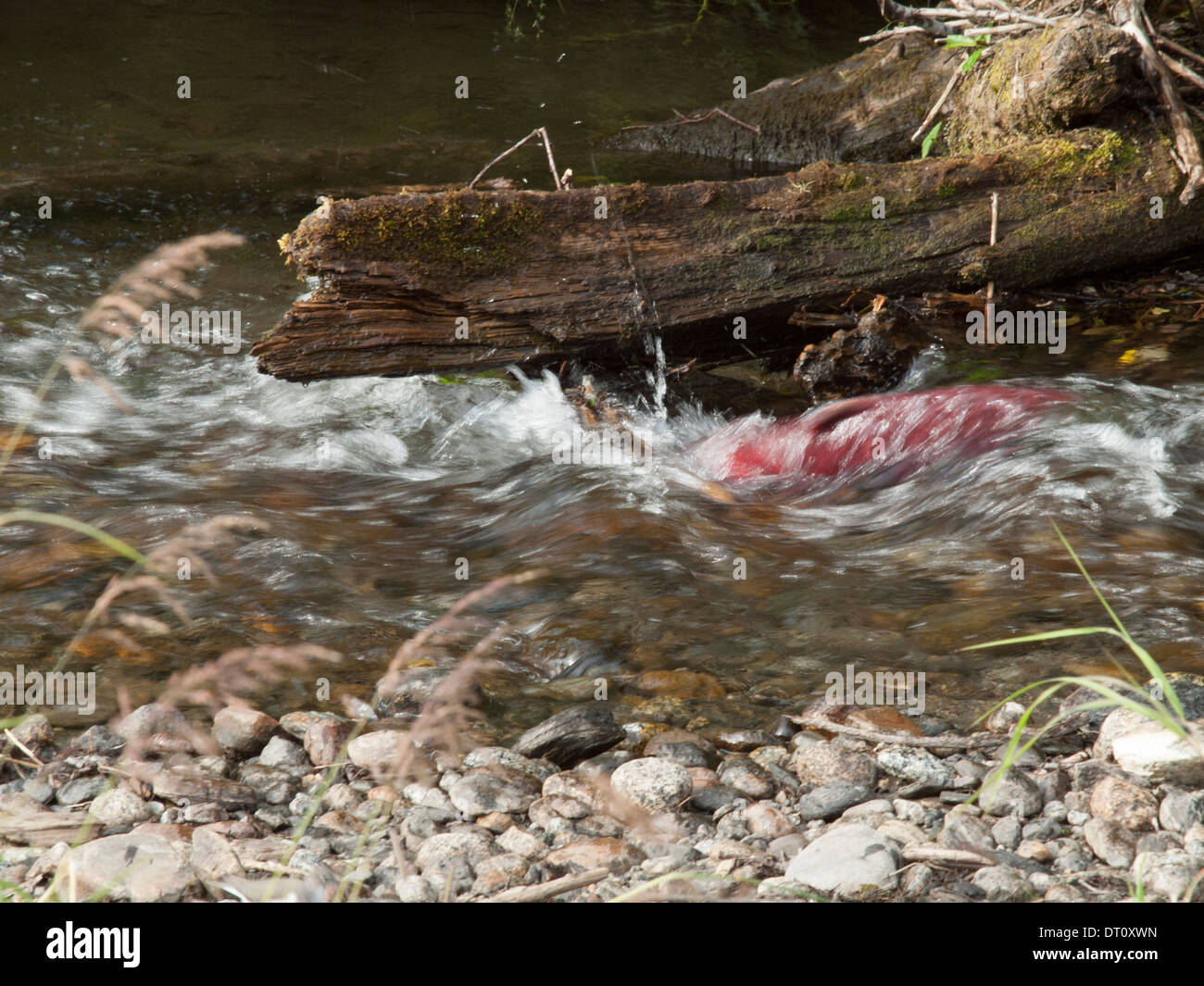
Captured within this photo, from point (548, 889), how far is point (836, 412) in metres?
3.96

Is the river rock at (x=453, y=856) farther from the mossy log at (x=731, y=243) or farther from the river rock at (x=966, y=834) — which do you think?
the mossy log at (x=731, y=243)

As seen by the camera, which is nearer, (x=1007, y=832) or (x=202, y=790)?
(x=1007, y=832)

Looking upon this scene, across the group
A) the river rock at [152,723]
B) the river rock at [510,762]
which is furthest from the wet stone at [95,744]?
the river rock at [510,762]

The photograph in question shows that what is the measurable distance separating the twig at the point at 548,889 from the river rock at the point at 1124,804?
1.13 m

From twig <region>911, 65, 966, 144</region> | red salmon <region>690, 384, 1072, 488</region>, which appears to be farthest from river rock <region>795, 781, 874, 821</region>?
twig <region>911, 65, 966, 144</region>

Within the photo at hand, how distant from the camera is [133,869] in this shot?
2.14 metres

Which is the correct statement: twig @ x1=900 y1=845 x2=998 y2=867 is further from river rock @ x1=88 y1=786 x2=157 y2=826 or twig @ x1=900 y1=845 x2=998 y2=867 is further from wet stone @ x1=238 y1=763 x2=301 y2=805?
river rock @ x1=88 y1=786 x2=157 y2=826

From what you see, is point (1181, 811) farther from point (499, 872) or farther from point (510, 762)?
point (510, 762)

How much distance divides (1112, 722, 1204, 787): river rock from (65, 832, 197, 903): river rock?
2.15 metres

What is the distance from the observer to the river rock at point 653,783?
2582mm

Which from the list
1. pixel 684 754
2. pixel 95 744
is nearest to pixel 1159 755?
pixel 684 754

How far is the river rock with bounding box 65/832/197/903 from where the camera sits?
6.89 feet

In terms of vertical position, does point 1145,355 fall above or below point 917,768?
above
